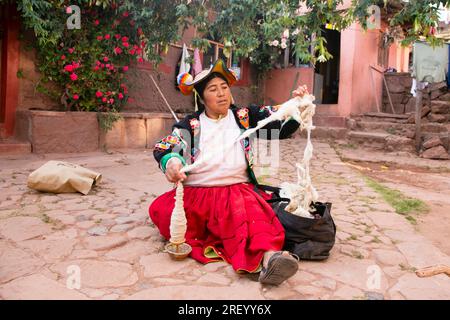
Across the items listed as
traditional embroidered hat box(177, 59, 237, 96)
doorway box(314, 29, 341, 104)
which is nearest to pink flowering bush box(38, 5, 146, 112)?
traditional embroidered hat box(177, 59, 237, 96)

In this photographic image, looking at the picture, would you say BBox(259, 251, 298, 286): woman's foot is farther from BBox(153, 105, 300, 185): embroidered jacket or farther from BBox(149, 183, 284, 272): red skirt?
BBox(153, 105, 300, 185): embroidered jacket

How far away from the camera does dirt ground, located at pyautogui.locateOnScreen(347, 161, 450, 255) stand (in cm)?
321

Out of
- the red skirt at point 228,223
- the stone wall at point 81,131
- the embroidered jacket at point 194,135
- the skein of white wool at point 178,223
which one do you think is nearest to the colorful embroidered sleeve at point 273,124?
the embroidered jacket at point 194,135

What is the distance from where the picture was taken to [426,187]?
5301 mm

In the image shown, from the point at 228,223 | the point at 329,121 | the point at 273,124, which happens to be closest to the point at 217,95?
the point at 273,124

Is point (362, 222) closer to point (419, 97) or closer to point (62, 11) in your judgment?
point (62, 11)

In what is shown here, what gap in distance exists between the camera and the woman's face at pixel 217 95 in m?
2.46

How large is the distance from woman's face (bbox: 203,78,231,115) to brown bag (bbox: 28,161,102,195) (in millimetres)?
1918

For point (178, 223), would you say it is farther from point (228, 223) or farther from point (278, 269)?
point (278, 269)

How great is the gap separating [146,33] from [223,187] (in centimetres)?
516

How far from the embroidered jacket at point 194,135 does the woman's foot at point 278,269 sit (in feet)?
2.72

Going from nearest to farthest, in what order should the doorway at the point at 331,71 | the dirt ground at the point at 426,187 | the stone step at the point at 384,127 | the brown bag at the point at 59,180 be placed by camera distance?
the dirt ground at the point at 426,187
the brown bag at the point at 59,180
the stone step at the point at 384,127
the doorway at the point at 331,71

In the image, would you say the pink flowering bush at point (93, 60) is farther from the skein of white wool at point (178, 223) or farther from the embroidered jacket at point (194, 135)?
Result: the skein of white wool at point (178, 223)

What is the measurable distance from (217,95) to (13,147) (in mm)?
Result: 4638
